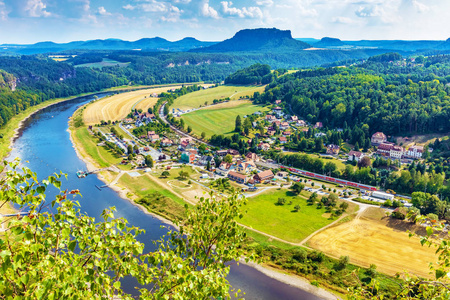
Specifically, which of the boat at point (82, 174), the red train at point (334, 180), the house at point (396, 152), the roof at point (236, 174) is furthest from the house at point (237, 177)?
the house at point (396, 152)

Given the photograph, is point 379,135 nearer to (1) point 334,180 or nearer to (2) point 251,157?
(1) point 334,180

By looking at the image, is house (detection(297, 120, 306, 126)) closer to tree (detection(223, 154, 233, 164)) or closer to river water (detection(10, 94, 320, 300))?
tree (detection(223, 154, 233, 164))

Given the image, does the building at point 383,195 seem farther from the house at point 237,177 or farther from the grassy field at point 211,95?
the grassy field at point 211,95

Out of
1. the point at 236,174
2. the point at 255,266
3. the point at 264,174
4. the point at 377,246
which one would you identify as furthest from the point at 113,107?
the point at 377,246

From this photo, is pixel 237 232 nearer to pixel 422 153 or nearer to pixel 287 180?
pixel 287 180

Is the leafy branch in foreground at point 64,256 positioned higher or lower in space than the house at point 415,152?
higher
